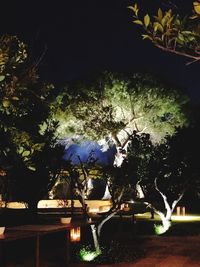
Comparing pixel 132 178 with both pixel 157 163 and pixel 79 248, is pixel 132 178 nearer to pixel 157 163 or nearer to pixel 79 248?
pixel 79 248

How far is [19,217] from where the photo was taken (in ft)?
64.0

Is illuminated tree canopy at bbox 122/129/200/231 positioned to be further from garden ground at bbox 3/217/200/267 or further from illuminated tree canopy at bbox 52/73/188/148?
illuminated tree canopy at bbox 52/73/188/148

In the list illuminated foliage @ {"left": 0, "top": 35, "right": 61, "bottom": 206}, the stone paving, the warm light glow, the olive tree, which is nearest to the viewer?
illuminated foliage @ {"left": 0, "top": 35, "right": 61, "bottom": 206}

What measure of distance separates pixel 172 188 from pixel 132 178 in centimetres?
628

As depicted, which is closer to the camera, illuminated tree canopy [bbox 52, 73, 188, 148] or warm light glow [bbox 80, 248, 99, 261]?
warm light glow [bbox 80, 248, 99, 261]

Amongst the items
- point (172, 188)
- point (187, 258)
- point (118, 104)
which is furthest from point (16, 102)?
point (118, 104)

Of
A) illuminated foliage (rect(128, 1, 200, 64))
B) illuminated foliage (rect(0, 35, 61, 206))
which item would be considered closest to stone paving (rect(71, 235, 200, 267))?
illuminated foliage (rect(0, 35, 61, 206))

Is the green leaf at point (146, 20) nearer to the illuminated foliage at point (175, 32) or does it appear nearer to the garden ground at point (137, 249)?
the illuminated foliage at point (175, 32)

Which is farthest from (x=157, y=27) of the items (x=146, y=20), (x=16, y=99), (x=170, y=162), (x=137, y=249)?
(x=170, y=162)

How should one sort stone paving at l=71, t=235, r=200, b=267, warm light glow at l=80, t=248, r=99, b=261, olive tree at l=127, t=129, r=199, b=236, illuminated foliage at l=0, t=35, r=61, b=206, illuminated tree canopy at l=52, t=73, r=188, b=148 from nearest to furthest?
illuminated foliage at l=0, t=35, r=61, b=206
stone paving at l=71, t=235, r=200, b=267
warm light glow at l=80, t=248, r=99, b=261
olive tree at l=127, t=129, r=199, b=236
illuminated tree canopy at l=52, t=73, r=188, b=148

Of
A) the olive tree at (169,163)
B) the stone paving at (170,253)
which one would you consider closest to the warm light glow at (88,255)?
the stone paving at (170,253)

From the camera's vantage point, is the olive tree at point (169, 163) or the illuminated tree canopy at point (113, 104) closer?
the olive tree at point (169, 163)

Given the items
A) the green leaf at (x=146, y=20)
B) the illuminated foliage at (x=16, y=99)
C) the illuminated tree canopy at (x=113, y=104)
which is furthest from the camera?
the illuminated tree canopy at (x=113, y=104)

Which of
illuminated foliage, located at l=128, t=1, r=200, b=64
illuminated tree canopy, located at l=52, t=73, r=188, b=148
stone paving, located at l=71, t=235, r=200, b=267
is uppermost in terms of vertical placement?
illuminated tree canopy, located at l=52, t=73, r=188, b=148
